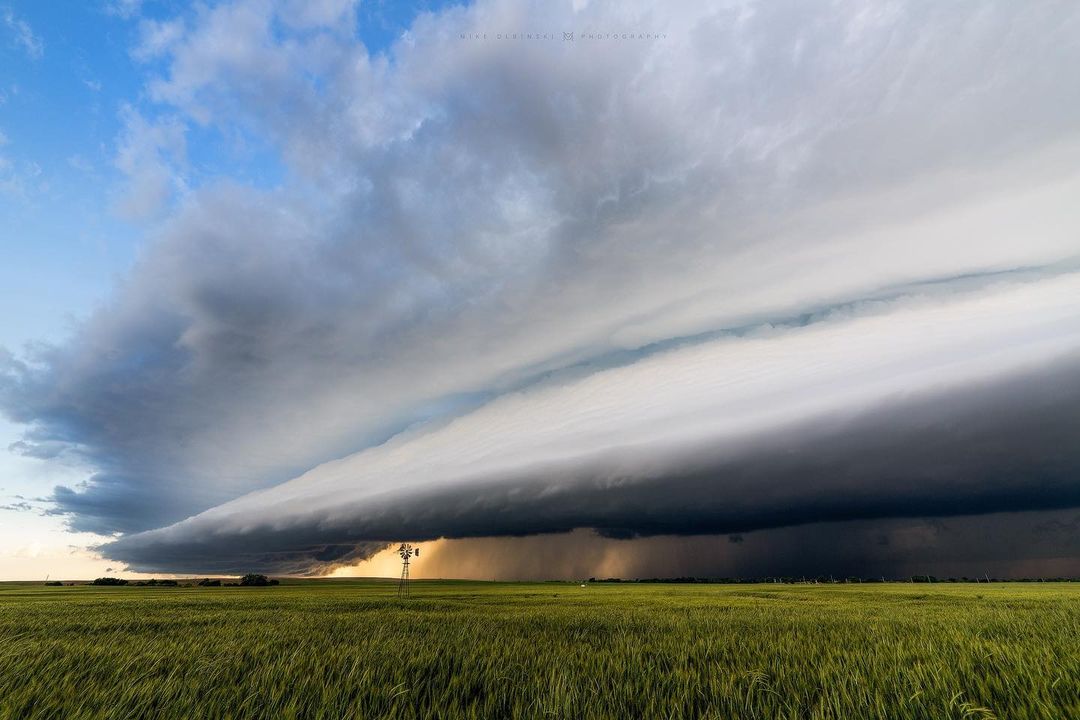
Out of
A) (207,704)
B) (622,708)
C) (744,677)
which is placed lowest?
(744,677)

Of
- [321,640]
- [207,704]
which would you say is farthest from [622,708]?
[321,640]

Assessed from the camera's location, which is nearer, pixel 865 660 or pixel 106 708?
pixel 106 708

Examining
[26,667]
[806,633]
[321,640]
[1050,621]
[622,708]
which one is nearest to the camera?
[622,708]

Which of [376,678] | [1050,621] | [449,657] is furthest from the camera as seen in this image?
[1050,621]

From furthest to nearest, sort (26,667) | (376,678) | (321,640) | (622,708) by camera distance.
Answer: (321,640) < (26,667) < (376,678) < (622,708)

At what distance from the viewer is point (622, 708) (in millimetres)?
5020

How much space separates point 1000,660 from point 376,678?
892 centimetres

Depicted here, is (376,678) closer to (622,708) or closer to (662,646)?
(622,708)

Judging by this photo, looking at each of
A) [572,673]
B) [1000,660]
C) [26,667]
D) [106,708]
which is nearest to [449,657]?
A: [572,673]

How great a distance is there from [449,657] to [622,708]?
142 inches

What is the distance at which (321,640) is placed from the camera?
34.3 feet

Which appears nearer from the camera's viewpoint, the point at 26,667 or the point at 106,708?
the point at 106,708

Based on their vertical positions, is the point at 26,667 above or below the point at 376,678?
above

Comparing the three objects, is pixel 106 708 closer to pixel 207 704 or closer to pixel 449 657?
pixel 207 704
